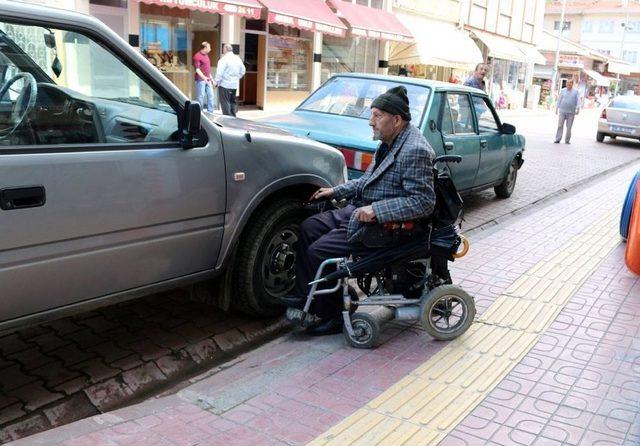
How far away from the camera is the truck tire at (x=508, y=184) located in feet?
31.3

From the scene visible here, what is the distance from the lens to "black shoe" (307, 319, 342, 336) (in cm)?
436

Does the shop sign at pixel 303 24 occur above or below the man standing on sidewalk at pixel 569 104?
above

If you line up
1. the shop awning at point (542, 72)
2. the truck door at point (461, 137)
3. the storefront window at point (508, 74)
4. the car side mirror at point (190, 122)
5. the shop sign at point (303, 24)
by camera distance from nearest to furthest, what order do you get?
the car side mirror at point (190, 122) → the truck door at point (461, 137) → the shop sign at point (303, 24) → the storefront window at point (508, 74) → the shop awning at point (542, 72)

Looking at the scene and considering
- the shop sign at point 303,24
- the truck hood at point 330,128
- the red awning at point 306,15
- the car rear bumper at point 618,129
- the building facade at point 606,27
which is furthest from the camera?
the building facade at point 606,27

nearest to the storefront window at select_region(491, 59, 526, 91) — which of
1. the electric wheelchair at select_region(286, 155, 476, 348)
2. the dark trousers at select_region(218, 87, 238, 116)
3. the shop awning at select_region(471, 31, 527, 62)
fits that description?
the shop awning at select_region(471, 31, 527, 62)

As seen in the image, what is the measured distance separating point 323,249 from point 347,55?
70.0ft

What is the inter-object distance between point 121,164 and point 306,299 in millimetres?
1490

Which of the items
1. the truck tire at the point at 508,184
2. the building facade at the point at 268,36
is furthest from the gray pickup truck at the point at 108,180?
the building facade at the point at 268,36

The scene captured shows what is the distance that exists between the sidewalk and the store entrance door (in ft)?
52.2

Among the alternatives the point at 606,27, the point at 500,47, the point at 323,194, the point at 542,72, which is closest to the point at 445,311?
the point at 323,194

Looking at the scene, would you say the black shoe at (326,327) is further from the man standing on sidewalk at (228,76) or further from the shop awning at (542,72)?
the shop awning at (542,72)

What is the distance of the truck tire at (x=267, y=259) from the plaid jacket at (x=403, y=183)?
0.63 metres

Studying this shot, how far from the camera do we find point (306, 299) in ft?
13.8

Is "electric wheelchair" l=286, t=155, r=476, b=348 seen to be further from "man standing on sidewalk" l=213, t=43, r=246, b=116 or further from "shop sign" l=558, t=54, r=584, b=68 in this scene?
"shop sign" l=558, t=54, r=584, b=68
